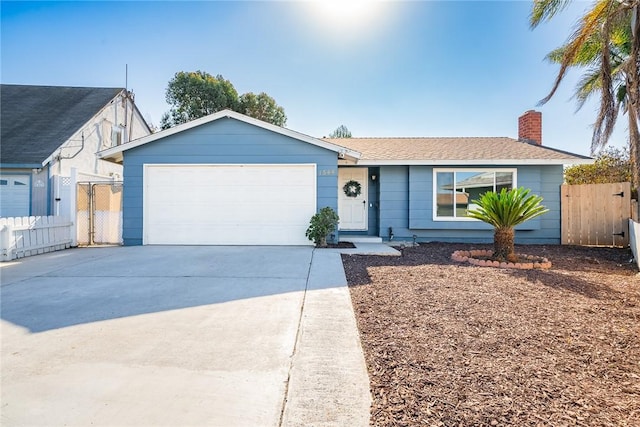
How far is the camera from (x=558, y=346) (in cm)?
268

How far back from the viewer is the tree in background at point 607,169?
49.8 feet

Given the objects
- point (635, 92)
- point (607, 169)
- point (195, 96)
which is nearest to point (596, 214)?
point (635, 92)

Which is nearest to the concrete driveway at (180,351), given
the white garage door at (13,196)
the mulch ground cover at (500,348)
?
the mulch ground cover at (500,348)

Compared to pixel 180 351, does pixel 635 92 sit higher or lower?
higher

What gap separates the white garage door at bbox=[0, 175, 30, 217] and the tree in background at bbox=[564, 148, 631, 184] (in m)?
23.5

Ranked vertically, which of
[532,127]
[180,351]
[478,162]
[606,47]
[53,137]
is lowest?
[180,351]

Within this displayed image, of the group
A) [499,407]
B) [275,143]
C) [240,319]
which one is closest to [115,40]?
[275,143]

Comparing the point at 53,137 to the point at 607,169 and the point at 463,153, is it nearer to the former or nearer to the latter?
the point at 463,153

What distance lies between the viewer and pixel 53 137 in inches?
460

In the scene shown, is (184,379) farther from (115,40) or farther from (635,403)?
(115,40)

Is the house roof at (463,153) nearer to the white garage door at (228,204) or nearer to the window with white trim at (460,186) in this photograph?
the window with white trim at (460,186)

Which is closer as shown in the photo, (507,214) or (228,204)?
(507,214)

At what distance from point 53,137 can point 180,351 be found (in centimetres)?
1322

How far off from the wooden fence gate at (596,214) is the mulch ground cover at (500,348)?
4.70m
